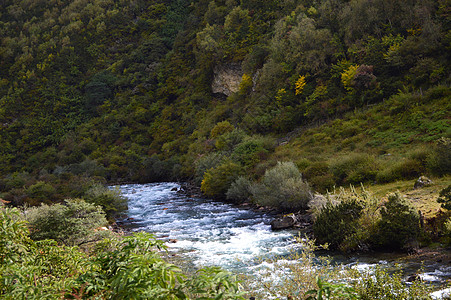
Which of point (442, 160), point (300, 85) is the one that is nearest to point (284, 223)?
point (442, 160)

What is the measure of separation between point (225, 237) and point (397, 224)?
661 cm

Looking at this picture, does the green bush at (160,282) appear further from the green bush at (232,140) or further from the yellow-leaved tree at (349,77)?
the yellow-leaved tree at (349,77)

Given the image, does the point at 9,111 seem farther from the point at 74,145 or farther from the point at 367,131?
the point at 367,131

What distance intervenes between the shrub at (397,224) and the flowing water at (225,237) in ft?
1.61

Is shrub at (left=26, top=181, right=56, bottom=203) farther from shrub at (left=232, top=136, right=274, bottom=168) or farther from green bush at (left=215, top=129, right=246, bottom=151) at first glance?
green bush at (left=215, top=129, right=246, bottom=151)

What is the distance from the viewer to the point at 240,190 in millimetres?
20500

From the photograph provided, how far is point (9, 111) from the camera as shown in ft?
219

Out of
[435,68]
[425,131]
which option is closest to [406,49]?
[435,68]

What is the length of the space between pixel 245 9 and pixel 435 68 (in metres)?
36.1

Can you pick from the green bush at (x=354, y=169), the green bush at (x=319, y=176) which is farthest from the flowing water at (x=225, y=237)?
the green bush at (x=354, y=169)

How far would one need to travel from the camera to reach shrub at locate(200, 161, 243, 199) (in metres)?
22.5

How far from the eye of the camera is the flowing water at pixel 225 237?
753cm

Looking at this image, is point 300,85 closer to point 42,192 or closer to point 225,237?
point 225,237

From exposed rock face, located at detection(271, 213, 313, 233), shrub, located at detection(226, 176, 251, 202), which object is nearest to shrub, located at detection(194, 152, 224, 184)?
shrub, located at detection(226, 176, 251, 202)
